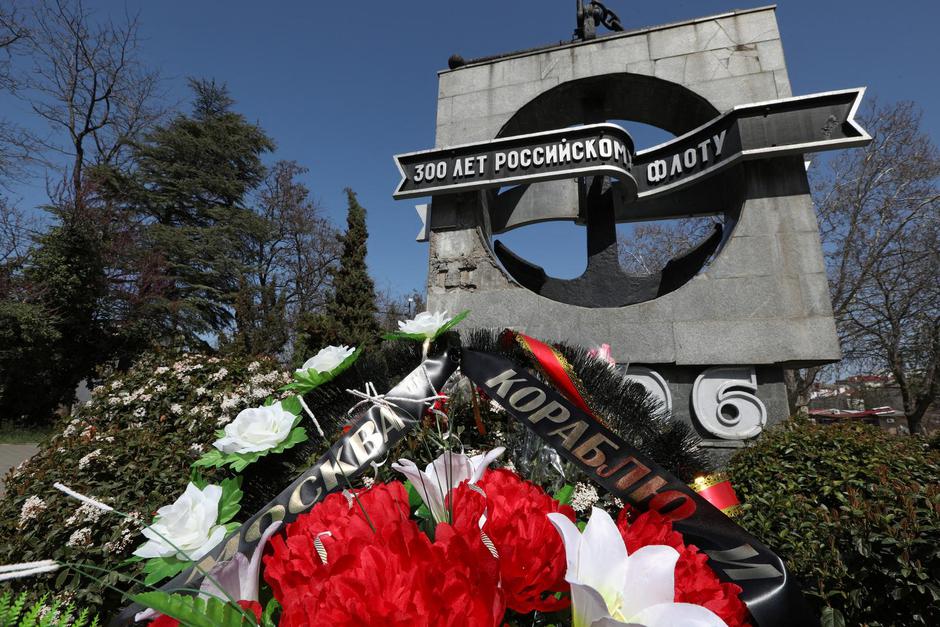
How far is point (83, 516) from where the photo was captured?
163cm

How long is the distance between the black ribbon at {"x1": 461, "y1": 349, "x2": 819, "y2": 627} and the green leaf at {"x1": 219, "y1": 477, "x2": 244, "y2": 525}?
0.69 metres

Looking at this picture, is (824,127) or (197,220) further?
(197,220)

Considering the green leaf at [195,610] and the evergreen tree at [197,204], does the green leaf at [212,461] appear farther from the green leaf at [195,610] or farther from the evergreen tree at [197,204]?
the evergreen tree at [197,204]

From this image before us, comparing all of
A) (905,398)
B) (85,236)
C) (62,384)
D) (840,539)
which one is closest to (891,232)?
(905,398)

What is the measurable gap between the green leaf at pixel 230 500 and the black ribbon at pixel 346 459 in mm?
147

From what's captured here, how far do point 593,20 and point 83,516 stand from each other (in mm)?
7377

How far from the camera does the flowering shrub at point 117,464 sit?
1550mm

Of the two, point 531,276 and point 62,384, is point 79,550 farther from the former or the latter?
point 62,384

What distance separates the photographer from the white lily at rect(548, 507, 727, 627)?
51 cm

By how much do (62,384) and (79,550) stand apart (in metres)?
16.4

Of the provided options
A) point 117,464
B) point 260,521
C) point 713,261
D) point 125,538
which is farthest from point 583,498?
point 713,261

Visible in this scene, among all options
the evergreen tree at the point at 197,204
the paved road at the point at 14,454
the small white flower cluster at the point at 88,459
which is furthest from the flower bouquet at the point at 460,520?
the evergreen tree at the point at 197,204

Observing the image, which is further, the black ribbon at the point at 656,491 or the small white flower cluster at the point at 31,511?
the small white flower cluster at the point at 31,511

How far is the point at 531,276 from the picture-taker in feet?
21.6
